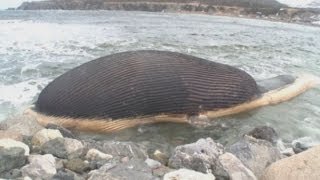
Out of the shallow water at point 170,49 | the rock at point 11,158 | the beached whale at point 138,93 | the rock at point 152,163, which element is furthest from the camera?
the shallow water at point 170,49

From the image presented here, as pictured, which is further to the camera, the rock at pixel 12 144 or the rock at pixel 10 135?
the rock at pixel 10 135

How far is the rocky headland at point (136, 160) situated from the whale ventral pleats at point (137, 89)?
0.98 metres

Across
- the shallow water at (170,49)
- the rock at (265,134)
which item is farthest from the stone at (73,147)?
the rock at (265,134)

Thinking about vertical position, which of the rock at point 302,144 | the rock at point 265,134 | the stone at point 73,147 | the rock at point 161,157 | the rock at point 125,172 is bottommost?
the rock at point 302,144

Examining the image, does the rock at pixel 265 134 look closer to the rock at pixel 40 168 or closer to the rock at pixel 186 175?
the rock at pixel 186 175

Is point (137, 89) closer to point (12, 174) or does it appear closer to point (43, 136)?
point (43, 136)

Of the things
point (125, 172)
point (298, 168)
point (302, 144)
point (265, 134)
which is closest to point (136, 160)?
point (125, 172)

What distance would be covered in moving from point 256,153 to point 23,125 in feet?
11.0

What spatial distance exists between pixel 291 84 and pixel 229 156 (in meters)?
5.21

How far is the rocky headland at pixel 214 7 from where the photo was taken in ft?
168

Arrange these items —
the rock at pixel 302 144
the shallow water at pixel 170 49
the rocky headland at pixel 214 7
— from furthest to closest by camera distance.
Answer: the rocky headland at pixel 214 7
the shallow water at pixel 170 49
the rock at pixel 302 144

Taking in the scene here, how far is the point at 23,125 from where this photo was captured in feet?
26.2

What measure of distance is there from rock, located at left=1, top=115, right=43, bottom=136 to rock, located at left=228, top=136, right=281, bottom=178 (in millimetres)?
2839

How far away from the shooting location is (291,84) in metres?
11.4
